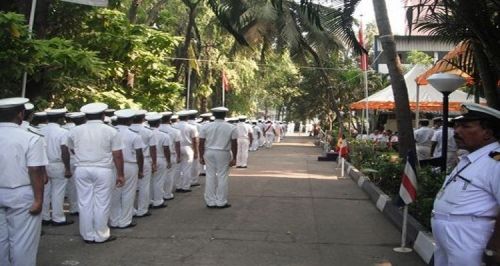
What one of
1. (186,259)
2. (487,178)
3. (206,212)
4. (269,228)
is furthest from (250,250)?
(487,178)

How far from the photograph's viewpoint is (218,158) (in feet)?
35.0

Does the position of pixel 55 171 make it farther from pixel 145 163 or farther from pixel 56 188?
pixel 145 163

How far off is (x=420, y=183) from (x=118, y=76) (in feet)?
28.3

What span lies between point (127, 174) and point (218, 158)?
223 cm

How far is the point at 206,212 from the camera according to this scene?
10.2 m

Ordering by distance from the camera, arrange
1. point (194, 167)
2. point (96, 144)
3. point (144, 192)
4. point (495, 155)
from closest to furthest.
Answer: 1. point (495, 155)
2. point (96, 144)
3. point (144, 192)
4. point (194, 167)

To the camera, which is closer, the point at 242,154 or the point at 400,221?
the point at 400,221

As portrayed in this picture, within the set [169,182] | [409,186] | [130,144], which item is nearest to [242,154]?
[169,182]

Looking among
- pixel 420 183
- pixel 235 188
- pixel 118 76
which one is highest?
pixel 118 76

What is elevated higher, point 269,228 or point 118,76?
point 118,76

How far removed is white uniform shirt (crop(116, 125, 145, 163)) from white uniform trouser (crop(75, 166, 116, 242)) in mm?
1060

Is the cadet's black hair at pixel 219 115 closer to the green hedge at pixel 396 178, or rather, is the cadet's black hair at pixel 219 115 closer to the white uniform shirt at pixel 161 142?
the white uniform shirt at pixel 161 142

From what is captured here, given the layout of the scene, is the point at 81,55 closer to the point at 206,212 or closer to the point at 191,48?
the point at 206,212

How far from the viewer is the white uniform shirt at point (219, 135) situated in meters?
10.7
